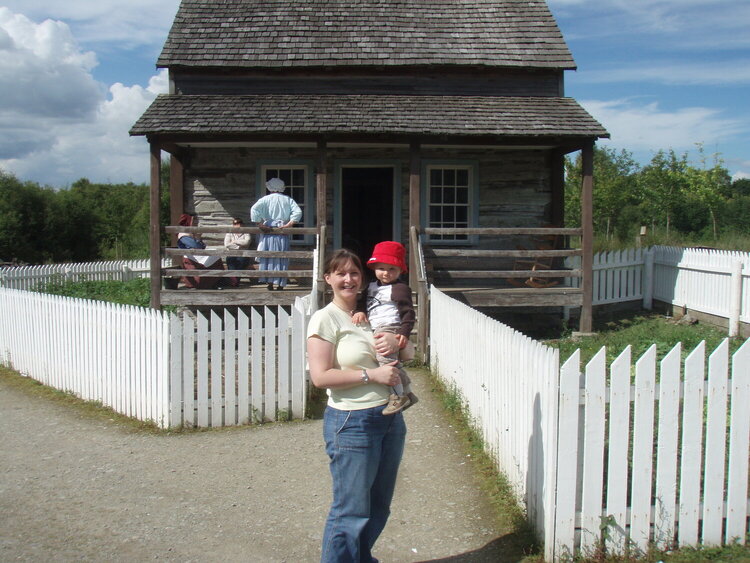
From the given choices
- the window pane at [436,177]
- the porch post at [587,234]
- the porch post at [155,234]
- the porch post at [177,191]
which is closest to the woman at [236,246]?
the porch post at [155,234]

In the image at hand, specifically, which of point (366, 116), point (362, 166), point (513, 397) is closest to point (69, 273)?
point (362, 166)

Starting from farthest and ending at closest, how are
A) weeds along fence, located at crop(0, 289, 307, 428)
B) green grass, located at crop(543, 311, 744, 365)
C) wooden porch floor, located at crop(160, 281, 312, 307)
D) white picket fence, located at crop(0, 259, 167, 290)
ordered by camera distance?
1. white picket fence, located at crop(0, 259, 167, 290)
2. wooden porch floor, located at crop(160, 281, 312, 307)
3. green grass, located at crop(543, 311, 744, 365)
4. weeds along fence, located at crop(0, 289, 307, 428)

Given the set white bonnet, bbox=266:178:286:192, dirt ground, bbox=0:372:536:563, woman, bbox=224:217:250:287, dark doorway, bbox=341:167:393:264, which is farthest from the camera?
dark doorway, bbox=341:167:393:264

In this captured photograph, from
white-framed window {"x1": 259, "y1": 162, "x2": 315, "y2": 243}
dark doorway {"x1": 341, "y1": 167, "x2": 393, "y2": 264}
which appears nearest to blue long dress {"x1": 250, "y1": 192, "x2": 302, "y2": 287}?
white-framed window {"x1": 259, "y1": 162, "x2": 315, "y2": 243}

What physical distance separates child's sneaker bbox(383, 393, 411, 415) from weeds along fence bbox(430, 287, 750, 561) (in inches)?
37.0

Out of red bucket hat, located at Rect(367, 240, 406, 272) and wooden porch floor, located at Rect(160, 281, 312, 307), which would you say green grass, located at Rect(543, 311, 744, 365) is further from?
red bucket hat, located at Rect(367, 240, 406, 272)

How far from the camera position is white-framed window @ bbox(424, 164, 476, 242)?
45.5ft

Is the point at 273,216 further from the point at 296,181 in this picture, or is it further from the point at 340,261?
the point at 340,261

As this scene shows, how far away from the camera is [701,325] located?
1290 centimetres

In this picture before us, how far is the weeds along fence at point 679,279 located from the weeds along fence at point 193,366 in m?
8.03

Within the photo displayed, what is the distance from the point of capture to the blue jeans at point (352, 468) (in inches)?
138

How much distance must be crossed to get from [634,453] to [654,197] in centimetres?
3180

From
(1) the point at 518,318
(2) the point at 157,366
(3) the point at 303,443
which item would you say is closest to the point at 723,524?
(3) the point at 303,443

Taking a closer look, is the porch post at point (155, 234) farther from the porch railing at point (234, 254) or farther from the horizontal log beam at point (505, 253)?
the horizontal log beam at point (505, 253)
